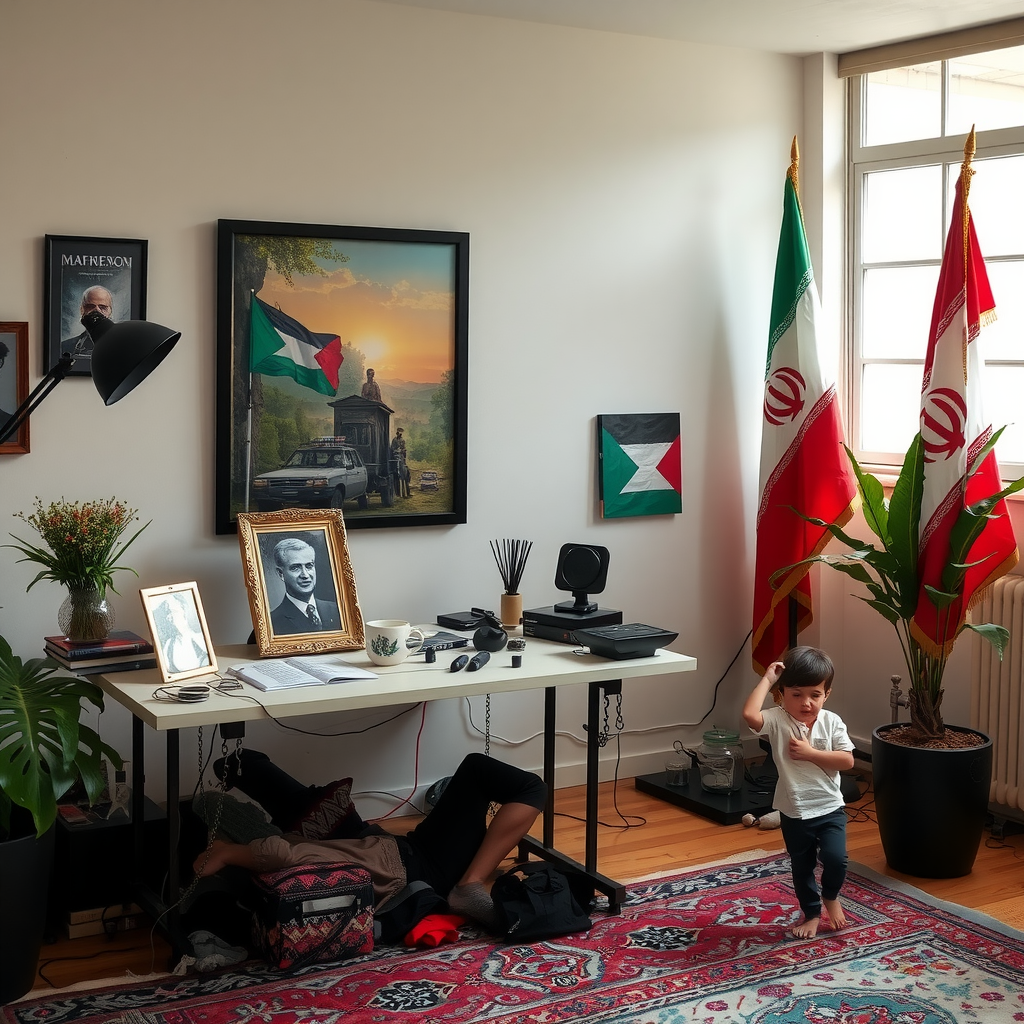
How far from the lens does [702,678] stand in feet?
14.8

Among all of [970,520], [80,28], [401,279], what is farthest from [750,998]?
[80,28]

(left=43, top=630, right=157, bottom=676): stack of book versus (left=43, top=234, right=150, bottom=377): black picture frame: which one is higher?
(left=43, top=234, right=150, bottom=377): black picture frame

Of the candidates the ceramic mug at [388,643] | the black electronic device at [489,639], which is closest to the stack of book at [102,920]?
the ceramic mug at [388,643]

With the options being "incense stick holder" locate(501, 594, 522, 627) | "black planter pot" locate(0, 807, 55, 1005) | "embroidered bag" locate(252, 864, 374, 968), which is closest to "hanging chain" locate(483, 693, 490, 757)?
"incense stick holder" locate(501, 594, 522, 627)

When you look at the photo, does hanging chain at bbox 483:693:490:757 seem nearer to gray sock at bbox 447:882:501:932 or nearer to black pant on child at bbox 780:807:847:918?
gray sock at bbox 447:882:501:932

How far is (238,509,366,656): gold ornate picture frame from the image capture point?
3.33 m

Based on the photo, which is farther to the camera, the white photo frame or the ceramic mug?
the ceramic mug

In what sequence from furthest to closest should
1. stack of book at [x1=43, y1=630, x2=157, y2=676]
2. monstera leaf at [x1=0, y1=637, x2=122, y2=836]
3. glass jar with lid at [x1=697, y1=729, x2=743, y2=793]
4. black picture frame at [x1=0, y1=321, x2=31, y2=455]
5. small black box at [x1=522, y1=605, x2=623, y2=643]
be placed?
glass jar with lid at [x1=697, y1=729, x2=743, y2=793] < small black box at [x1=522, y1=605, x2=623, y2=643] < black picture frame at [x1=0, y1=321, x2=31, y2=455] < stack of book at [x1=43, y1=630, x2=157, y2=676] < monstera leaf at [x1=0, y1=637, x2=122, y2=836]

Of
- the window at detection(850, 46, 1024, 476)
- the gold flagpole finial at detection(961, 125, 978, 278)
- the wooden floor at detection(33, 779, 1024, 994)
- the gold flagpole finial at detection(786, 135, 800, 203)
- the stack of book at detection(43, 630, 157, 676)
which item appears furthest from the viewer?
the gold flagpole finial at detection(786, 135, 800, 203)

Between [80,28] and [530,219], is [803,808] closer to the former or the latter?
[530,219]

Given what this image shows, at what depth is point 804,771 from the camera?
3098 millimetres

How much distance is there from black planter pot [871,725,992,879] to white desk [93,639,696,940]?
0.80 meters

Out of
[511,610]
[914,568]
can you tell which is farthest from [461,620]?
[914,568]

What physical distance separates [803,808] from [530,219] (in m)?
2.08
